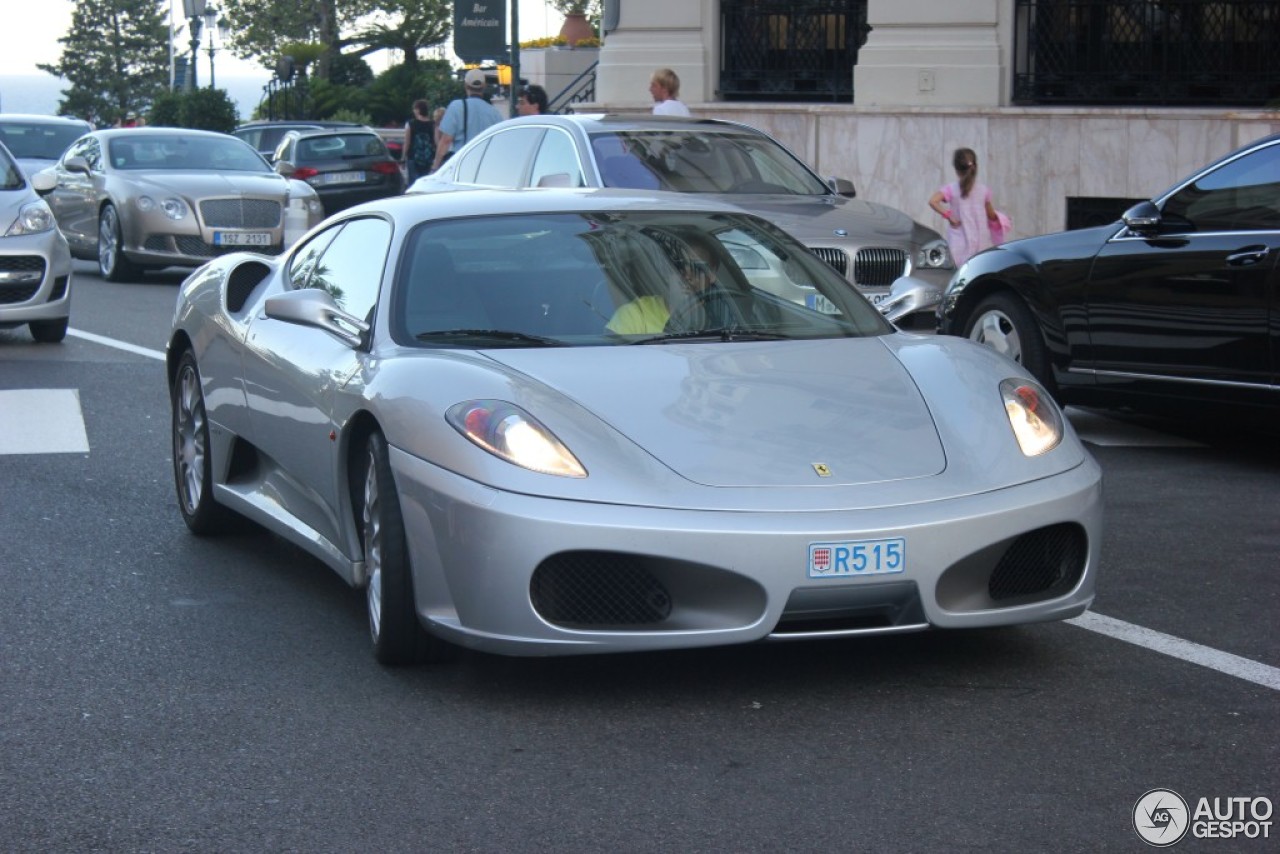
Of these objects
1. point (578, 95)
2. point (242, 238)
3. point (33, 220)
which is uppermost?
point (578, 95)

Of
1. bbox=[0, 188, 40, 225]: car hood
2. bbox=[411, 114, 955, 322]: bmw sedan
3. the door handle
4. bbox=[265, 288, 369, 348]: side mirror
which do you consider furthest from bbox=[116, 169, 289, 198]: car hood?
bbox=[265, 288, 369, 348]: side mirror

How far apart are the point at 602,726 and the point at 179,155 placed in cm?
1628

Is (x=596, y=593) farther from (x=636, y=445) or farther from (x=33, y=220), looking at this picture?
(x=33, y=220)

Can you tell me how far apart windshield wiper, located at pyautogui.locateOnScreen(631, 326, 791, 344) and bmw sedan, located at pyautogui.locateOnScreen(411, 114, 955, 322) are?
6137 mm

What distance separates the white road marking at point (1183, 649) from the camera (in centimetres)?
529

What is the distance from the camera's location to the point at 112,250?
19.1 metres

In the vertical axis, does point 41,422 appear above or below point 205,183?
below

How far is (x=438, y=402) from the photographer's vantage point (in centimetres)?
525

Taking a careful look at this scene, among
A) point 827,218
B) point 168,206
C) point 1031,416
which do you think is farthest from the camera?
point 168,206

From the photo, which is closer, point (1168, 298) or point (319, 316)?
point (319, 316)

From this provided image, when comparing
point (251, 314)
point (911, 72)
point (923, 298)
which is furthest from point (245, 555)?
point (911, 72)

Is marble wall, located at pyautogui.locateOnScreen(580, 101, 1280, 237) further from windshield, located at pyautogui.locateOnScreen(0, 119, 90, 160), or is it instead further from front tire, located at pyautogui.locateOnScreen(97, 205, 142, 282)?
windshield, located at pyautogui.locateOnScreen(0, 119, 90, 160)

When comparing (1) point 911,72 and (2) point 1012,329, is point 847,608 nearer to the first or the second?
(2) point 1012,329

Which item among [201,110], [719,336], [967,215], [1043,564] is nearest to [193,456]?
[719,336]
